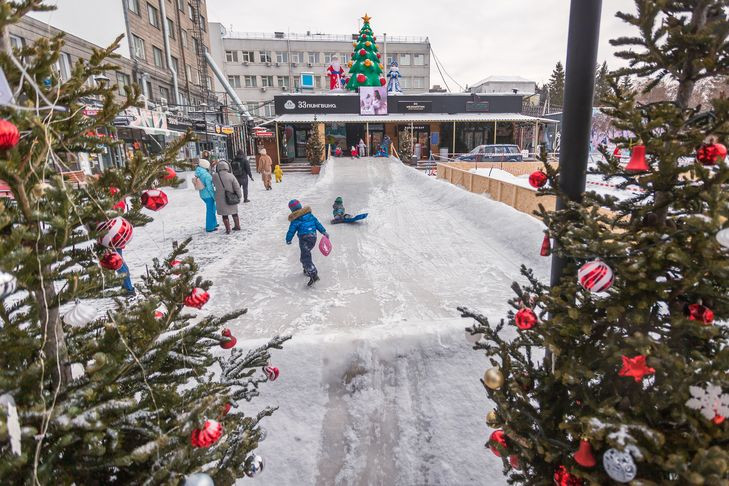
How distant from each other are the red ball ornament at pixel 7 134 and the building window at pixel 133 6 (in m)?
29.2

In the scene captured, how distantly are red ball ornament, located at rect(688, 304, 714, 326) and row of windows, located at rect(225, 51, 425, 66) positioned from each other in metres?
54.8

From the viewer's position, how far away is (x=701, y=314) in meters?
1.60

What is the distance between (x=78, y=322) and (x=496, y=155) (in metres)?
22.9

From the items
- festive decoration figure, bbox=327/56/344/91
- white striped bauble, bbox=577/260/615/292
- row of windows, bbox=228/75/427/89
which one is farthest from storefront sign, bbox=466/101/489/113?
white striped bauble, bbox=577/260/615/292

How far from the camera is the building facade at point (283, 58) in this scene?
5156 cm

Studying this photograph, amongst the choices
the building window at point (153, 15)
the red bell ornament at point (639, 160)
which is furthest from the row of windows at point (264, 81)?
the red bell ornament at point (639, 160)

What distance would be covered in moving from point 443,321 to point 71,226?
362 cm

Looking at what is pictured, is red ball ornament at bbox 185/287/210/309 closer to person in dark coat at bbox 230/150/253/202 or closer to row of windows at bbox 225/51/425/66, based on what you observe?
person in dark coat at bbox 230/150/253/202

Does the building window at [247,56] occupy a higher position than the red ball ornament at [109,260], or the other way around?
the building window at [247,56]

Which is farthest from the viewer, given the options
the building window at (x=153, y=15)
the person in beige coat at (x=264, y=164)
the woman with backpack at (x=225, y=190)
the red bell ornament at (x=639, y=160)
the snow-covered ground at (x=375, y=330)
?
the building window at (x=153, y=15)

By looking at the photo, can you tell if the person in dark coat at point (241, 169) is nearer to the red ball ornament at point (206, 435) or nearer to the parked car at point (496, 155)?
the red ball ornament at point (206, 435)

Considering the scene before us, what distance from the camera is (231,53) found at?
51.4m

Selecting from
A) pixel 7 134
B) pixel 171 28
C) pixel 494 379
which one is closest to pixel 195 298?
pixel 7 134

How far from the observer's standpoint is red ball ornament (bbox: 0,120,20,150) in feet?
4.16
